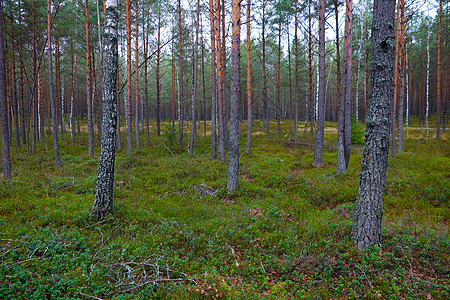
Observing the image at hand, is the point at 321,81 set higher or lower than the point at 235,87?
higher

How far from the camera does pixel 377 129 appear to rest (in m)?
4.46

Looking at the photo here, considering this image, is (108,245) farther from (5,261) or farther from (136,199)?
(136,199)

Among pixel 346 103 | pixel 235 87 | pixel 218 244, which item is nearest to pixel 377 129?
pixel 218 244

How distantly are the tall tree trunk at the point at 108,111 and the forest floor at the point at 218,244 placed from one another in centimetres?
44

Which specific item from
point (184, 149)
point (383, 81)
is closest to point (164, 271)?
point (383, 81)

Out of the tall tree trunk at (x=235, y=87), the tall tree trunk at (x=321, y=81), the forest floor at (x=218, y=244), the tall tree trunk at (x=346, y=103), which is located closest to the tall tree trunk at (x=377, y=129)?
the forest floor at (x=218, y=244)

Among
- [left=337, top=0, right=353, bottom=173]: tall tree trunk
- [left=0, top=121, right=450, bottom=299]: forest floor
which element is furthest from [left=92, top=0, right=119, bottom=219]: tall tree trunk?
[left=337, top=0, right=353, bottom=173]: tall tree trunk

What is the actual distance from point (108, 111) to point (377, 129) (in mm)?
5820

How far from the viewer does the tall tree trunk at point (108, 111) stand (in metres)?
5.54

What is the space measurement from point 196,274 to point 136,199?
4.31 meters

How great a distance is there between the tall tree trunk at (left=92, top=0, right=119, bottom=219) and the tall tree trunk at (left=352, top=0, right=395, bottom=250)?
561 cm

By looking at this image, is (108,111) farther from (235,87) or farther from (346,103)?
(346,103)

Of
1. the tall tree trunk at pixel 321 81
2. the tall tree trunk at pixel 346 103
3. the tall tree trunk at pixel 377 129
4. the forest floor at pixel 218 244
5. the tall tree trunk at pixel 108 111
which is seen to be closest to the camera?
the forest floor at pixel 218 244

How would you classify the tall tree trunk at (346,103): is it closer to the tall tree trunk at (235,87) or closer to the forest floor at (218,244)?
the forest floor at (218,244)
